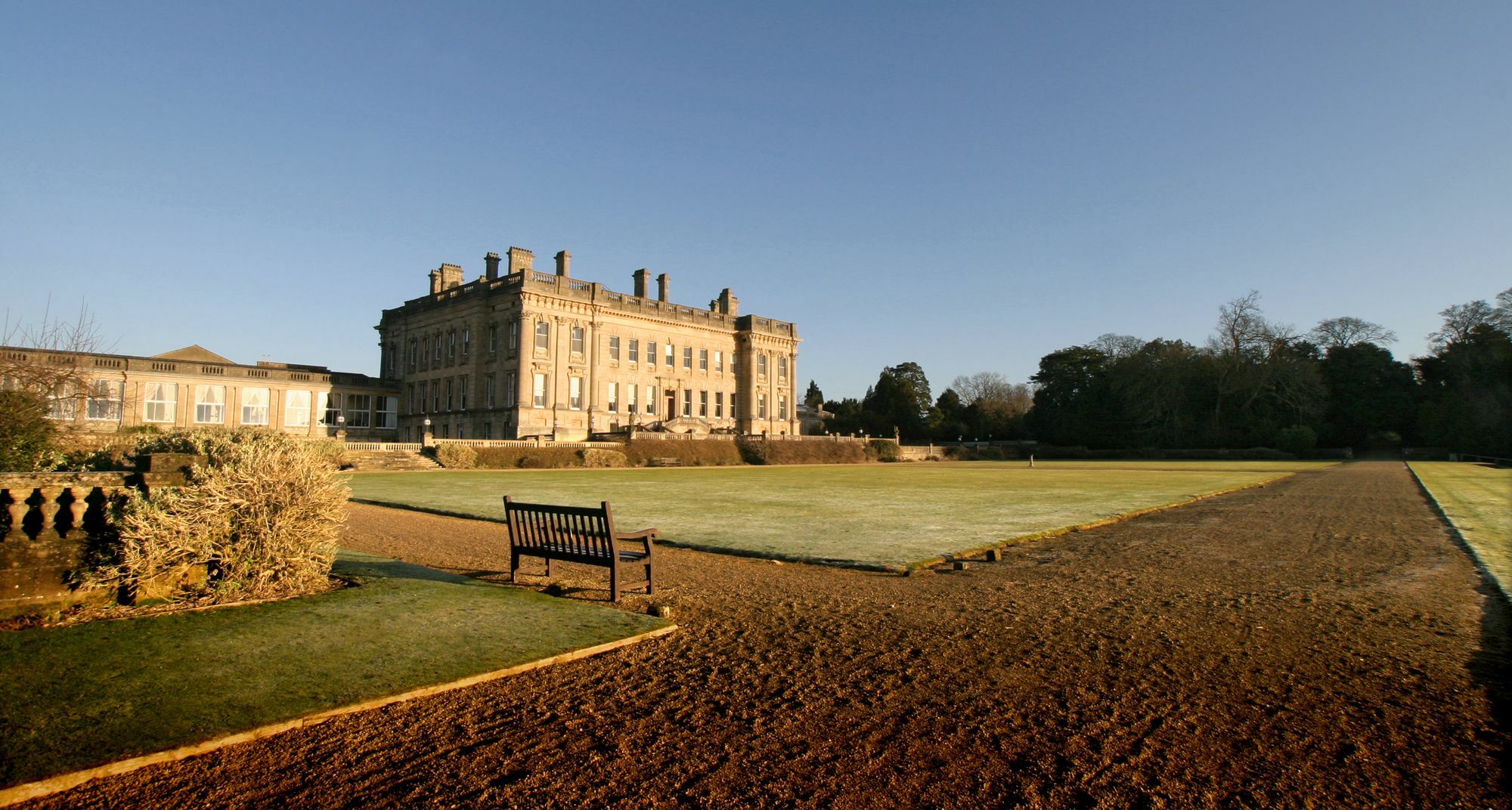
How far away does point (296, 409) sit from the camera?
48.9 metres

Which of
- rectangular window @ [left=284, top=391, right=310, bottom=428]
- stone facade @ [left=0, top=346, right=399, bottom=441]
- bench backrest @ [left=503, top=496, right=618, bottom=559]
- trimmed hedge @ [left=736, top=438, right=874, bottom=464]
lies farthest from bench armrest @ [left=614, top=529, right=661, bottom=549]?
rectangular window @ [left=284, top=391, right=310, bottom=428]

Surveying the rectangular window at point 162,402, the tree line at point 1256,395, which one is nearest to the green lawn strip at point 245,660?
the rectangular window at point 162,402

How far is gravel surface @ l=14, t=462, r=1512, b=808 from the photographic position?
134 inches

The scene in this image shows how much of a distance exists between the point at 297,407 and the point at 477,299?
13049mm

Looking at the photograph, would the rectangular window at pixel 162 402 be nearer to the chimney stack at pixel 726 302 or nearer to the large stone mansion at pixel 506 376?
the large stone mansion at pixel 506 376

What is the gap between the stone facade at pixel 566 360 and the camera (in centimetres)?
5019

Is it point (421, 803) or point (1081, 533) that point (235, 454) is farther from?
point (1081, 533)

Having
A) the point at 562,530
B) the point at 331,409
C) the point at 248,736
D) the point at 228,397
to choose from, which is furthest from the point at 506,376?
the point at 248,736

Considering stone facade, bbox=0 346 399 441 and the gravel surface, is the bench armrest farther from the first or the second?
stone facade, bbox=0 346 399 441

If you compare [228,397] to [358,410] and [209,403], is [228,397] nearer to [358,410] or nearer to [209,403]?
[209,403]

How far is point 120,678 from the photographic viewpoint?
4.63 m

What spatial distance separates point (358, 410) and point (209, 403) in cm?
1027

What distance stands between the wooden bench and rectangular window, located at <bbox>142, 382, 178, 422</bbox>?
47.0 m

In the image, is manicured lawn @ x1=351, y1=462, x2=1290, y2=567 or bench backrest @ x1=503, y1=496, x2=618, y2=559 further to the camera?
manicured lawn @ x1=351, y1=462, x2=1290, y2=567
